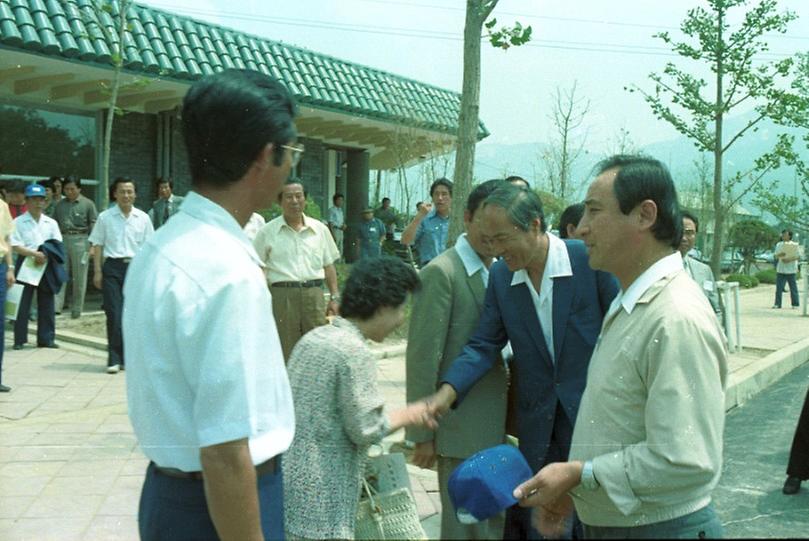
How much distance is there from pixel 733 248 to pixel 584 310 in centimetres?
3505

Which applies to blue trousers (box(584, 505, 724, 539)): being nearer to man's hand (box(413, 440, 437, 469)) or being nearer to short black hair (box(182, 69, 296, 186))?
short black hair (box(182, 69, 296, 186))

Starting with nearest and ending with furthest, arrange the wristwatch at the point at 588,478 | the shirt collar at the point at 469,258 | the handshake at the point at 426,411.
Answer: the wristwatch at the point at 588,478 < the handshake at the point at 426,411 < the shirt collar at the point at 469,258

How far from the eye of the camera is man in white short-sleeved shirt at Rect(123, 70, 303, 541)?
1422 millimetres

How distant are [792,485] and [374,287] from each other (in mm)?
3646

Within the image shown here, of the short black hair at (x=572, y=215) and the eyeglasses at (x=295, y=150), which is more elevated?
the eyeglasses at (x=295, y=150)

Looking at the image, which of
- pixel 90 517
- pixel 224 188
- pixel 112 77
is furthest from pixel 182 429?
pixel 112 77

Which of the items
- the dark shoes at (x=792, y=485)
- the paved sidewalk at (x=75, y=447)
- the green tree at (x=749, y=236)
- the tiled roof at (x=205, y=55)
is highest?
the tiled roof at (x=205, y=55)

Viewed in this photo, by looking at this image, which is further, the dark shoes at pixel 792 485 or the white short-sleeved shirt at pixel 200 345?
the dark shoes at pixel 792 485

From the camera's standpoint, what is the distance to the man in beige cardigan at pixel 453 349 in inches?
120

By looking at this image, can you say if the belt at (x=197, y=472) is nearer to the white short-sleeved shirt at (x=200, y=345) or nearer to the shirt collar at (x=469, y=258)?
the white short-sleeved shirt at (x=200, y=345)

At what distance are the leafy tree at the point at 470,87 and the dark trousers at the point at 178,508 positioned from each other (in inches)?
218

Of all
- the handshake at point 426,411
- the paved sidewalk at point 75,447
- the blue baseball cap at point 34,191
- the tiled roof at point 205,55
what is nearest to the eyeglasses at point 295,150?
the handshake at point 426,411

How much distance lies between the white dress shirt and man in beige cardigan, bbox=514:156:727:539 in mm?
802

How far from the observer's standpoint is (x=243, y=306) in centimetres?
143
